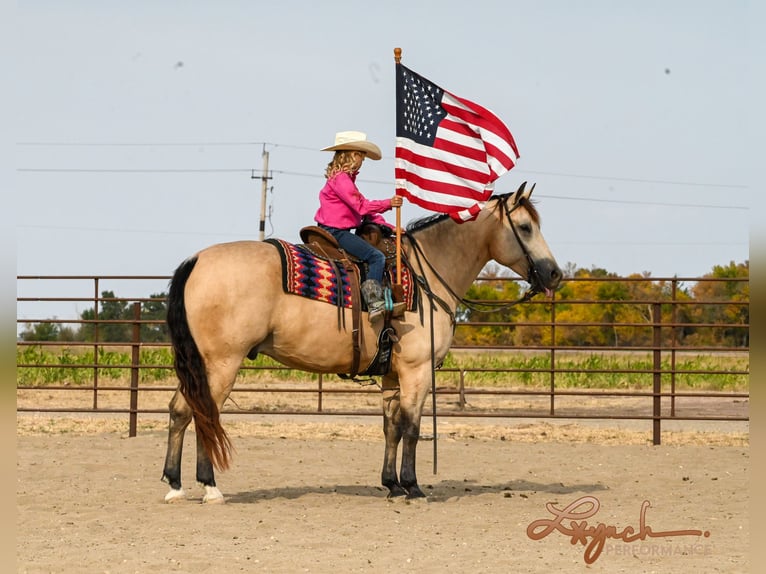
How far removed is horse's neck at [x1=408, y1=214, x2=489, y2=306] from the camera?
749 centimetres

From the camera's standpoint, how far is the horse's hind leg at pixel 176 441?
22.3ft

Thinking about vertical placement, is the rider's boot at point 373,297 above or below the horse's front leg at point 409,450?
above

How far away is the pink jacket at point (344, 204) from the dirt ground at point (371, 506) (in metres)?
1.96

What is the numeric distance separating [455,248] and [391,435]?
1451 millimetres

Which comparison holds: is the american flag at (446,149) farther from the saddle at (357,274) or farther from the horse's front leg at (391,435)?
the horse's front leg at (391,435)

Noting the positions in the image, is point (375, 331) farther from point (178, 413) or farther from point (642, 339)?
point (642, 339)

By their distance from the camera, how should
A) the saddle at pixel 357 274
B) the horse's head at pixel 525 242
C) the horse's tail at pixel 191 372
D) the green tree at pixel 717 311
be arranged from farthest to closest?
the green tree at pixel 717 311 → the horse's head at pixel 525 242 → the saddle at pixel 357 274 → the horse's tail at pixel 191 372

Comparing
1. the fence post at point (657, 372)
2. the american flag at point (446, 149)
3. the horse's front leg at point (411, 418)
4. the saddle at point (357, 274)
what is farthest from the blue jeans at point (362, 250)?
the fence post at point (657, 372)

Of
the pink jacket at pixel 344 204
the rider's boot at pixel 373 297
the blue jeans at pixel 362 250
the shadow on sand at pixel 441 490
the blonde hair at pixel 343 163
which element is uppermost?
the blonde hair at pixel 343 163

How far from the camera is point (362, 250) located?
6.99 m

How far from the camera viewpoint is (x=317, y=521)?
20.7 ft

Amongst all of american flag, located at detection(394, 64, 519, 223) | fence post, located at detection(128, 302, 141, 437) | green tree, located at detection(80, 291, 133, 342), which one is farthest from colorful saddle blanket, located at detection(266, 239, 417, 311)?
green tree, located at detection(80, 291, 133, 342)

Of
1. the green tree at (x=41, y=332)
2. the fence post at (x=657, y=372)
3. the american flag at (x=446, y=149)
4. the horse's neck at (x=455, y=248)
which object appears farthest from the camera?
the green tree at (x=41, y=332)

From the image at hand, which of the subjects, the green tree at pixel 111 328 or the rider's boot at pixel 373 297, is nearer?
the rider's boot at pixel 373 297
